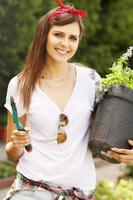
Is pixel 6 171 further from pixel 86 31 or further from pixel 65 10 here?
pixel 65 10

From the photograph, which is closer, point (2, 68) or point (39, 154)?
point (39, 154)

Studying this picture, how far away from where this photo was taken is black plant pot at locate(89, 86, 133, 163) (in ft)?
8.27

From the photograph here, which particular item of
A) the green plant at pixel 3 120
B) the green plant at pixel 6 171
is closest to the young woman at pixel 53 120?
the green plant at pixel 6 171

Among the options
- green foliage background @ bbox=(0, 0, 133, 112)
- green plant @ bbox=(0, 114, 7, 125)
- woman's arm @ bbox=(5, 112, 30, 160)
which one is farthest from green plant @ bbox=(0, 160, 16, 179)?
woman's arm @ bbox=(5, 112, 30, 160)

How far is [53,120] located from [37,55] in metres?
0.30

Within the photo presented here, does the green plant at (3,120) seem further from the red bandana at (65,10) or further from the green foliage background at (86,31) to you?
the red bandana at (65,10)

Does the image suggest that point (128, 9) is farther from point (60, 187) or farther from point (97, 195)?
point (60, 187)

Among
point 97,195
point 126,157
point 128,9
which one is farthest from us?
point 128,9

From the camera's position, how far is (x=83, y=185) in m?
2.59

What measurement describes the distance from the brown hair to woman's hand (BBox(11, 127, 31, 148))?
18 cm

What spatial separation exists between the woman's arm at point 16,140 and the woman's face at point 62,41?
0.99 feet

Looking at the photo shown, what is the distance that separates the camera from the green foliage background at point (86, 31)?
11.9 metres

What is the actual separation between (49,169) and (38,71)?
0.43m

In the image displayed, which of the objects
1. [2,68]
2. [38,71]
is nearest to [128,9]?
[2,68]
